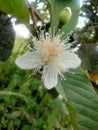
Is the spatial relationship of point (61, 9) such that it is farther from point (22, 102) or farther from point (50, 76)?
point (22, 102)

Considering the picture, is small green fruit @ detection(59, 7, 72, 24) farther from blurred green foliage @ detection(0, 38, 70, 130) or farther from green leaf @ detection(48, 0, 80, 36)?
blurred green foliage @ detection(0, 38, 70, 130)

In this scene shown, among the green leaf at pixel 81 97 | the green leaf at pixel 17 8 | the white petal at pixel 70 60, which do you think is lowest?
the green leaf at pixel 81 97

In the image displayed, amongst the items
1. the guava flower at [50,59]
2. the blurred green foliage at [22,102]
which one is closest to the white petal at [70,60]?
the guava flower at [50,59]

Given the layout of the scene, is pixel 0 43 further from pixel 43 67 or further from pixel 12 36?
pixel 43 67

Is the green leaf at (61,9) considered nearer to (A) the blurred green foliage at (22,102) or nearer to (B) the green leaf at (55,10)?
(B) the green leaf at (55,10)

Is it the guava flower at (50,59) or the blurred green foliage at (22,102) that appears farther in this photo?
the blurred green foliage at (22,102)

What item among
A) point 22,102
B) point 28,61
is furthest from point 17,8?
point 22,102

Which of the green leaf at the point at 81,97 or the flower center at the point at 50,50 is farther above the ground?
the flower center at the point at 50,50
